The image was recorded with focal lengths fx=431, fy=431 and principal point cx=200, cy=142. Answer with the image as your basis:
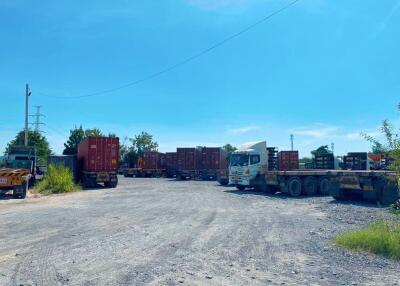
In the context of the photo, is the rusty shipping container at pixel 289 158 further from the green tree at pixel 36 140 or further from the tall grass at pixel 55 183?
the green tree at pixel 36 140

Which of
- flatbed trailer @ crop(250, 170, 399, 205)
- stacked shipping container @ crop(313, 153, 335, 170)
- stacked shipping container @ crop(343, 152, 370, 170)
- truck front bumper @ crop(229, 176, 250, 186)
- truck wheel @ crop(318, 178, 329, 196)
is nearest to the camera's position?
flatbed trailer @ crop(250, 170, 399, 205)

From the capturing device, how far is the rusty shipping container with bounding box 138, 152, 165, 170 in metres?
57.6

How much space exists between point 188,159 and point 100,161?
63.0 feet

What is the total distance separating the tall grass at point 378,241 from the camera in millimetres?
8789

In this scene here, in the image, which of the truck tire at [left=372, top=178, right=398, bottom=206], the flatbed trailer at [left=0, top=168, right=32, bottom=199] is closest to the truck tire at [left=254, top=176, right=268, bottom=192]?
the truck tire at [left=372, top=178, right=398, bottom=206]

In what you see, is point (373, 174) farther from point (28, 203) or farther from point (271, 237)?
point (28, 203)

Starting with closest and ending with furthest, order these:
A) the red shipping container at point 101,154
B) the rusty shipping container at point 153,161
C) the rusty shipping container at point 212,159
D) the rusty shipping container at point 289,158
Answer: the red shipping container at point 101,154, the rusty shipping container at point 289,158, the rusty shipping container at point 212,159, the rusty shipping container at point 153,161

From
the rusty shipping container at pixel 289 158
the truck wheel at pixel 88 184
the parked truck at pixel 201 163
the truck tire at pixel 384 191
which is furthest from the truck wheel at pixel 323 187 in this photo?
the parked truck at pixel 201 163

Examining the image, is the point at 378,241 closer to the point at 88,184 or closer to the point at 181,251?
the point at 181,251

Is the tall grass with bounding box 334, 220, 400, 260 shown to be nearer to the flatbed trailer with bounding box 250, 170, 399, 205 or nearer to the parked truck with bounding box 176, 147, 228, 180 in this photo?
the flatbed trailer with bounding box 250, 170, 399, 205

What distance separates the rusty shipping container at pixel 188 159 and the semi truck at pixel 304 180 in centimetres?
2021

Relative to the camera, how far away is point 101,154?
33.1m

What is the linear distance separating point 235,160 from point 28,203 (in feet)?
45.3

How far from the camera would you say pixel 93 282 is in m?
6.53
